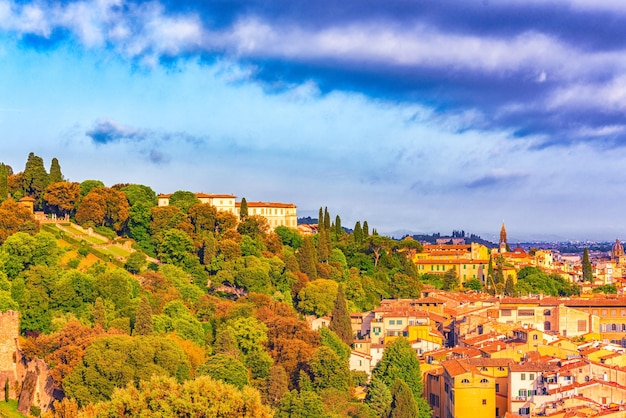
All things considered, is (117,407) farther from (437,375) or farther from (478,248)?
(478,248)

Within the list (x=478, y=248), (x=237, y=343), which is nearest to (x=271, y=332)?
(x=237, y=343)

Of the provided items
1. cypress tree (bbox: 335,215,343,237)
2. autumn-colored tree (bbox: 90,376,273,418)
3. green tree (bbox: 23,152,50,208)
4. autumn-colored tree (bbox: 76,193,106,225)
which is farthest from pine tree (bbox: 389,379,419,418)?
cypress tree (bbox: 335,215,343,237)

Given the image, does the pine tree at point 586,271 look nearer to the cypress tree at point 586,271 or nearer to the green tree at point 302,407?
the cypress tree at point 586,271

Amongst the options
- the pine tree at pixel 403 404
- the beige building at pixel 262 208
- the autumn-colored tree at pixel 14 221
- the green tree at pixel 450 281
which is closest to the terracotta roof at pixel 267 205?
the beige building at pixel 262 208

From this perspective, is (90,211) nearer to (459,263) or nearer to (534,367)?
(534,367)

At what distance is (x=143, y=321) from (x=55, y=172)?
89.4 feet

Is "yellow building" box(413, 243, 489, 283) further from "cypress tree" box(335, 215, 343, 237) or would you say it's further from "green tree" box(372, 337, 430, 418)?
"green tree" box(372, 337, 430, 418)

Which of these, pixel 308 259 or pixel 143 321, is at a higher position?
pixel 308 259

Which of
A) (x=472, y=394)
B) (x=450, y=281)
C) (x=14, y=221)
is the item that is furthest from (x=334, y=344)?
(x=450, y=281)

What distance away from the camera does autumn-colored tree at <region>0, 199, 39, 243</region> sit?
151 ft

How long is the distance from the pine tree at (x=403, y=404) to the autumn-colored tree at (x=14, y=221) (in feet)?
72.6

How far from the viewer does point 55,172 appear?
60.6 meters

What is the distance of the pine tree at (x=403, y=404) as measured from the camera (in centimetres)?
3422

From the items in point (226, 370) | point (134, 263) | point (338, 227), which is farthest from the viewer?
point (338, 227)
